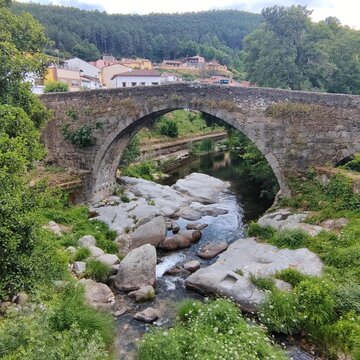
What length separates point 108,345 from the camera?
7629mm

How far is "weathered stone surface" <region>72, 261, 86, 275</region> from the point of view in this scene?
10398 millimetres

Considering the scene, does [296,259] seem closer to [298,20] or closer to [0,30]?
[0,30]

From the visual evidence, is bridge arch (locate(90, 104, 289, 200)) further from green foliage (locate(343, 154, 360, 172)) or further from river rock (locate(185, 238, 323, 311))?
river rock (locate(185, 238, 323, 311))

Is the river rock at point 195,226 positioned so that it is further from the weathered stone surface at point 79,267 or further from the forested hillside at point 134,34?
the forested hillside at point 134,34

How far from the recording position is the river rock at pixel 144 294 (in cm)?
967

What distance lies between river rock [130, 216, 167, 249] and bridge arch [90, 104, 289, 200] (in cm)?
518

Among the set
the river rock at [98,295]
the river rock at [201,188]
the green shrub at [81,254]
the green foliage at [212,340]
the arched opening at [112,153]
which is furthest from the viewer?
the river rock at [201,188]

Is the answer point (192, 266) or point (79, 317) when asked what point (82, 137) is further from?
point (79, 317)

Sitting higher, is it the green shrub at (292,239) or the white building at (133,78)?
the white building at (133,78)

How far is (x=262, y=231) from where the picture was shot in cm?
1213

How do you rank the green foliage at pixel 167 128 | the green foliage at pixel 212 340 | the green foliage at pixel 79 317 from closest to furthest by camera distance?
1. the green foliage at pixel 212 340
2. the green foliage at pixel 79 317
3. the green foliage at pixel 167 128

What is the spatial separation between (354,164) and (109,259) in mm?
9532

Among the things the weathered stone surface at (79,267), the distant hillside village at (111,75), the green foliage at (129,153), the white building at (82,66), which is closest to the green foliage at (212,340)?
the weathered stone surface at (79,267)

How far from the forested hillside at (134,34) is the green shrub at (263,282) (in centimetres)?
8567
